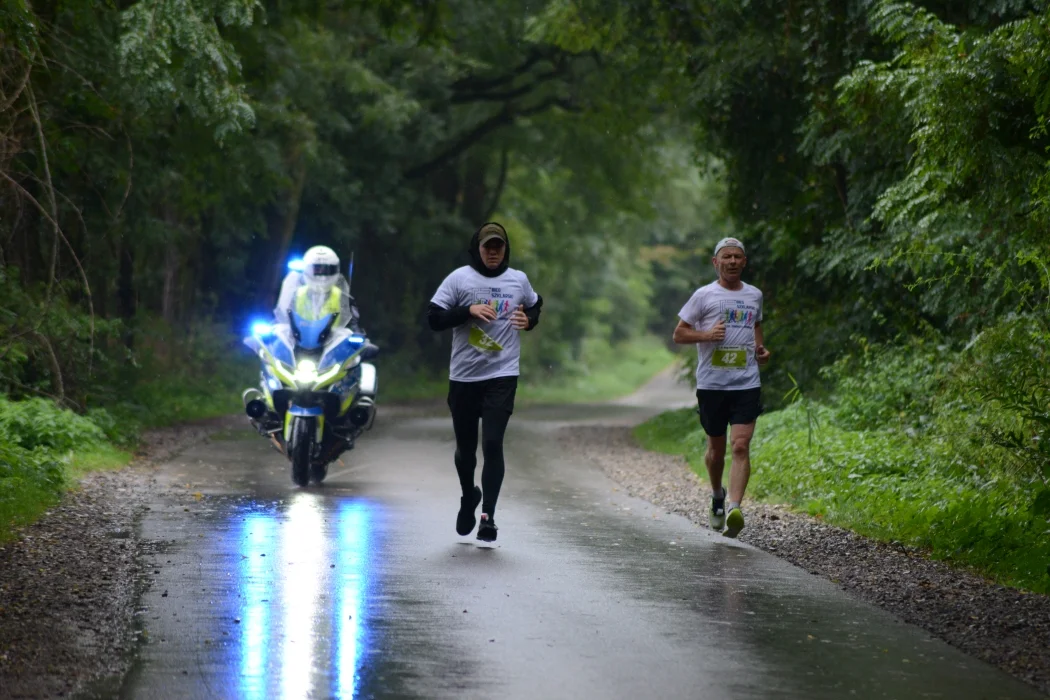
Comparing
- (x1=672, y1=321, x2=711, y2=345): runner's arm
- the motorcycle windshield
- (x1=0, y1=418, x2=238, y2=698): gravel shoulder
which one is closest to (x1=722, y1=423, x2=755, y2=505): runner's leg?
(x1=672, y1=321, x2=711, y2=345): runner's arm

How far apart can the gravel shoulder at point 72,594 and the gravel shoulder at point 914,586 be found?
3.90 meters

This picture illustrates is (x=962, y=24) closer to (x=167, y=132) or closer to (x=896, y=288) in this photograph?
A: (x=896, y=288)

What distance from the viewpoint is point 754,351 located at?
11234mm

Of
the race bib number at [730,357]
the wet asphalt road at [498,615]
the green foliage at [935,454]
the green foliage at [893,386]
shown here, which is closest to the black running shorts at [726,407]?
the race bib number at [730,357]

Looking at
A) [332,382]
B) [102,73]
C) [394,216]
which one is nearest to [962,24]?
[332,382]

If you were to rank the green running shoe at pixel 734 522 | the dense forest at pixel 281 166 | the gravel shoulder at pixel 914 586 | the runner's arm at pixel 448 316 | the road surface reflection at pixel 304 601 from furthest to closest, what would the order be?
the dense forest at pixel 281 166
the green running shoe at pixel 734 522
the runner's arm at pixel 448 316
the gravel shoulder at pixel 914 586
the road surface reflection at pixel 304 601

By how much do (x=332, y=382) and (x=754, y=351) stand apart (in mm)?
4545

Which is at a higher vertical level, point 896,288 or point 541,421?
point 896,288

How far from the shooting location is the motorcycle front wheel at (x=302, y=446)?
13898 mm

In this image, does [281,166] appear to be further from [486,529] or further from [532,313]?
[486,529]

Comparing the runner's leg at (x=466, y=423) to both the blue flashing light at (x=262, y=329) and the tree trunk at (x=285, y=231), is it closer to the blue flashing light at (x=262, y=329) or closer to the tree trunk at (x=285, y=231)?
the blue flashing light at (x=262, y=329)

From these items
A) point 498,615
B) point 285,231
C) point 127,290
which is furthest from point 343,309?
point 285,231

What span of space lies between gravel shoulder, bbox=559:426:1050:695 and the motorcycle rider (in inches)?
129

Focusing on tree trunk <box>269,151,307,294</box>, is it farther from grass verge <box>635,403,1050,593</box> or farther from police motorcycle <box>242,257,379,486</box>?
police motorcycle <box>242,257,379,486</box>
